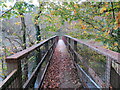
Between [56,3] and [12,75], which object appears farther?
[56,3]

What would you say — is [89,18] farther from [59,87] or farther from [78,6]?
[59,87]

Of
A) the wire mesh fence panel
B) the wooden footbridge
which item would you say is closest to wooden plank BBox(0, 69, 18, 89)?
the wooden footbridge

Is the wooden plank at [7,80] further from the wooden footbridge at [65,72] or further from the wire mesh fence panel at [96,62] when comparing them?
the wire mesh fence panel at [96,62]

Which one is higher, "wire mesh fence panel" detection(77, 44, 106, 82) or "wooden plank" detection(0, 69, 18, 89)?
"wooden plank" detection(0, 69, 18, 89)

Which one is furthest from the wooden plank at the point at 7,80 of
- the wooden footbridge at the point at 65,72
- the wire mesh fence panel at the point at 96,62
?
the wire mesh fence panel at the point at 96,62

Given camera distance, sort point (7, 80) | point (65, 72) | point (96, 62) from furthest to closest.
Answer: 1. point (65, 72)
2. point (96, 62)
3. point (7, 80)

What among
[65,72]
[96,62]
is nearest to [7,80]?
[96,62]

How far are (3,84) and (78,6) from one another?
471 centimetres

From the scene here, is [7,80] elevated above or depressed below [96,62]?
above

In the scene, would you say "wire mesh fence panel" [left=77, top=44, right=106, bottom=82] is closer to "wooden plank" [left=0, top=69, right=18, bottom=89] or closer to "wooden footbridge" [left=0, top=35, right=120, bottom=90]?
"wooden footbridge" [left=0, top=35, right=120, bottom=90]

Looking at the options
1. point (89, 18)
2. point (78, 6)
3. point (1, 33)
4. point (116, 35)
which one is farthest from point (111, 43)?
point (1, 33)

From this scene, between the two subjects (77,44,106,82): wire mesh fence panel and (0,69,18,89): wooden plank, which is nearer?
(0,69,18,89): wooden plank

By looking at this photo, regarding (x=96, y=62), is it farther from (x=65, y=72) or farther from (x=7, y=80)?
(x=7, y=80)

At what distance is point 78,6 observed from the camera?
16.0 feet
